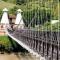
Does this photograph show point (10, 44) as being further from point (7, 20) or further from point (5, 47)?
point (7, 20)

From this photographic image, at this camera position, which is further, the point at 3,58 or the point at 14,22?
the point at 14,22

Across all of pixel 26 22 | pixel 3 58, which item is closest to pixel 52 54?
pixel 3 58

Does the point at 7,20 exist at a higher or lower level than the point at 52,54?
lower

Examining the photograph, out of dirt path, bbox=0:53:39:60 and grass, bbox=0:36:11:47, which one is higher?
grass, bbox=0:36:11:47

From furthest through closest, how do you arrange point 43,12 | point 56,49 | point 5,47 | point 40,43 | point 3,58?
point 43,12 → point 5,47 → point 3,58 → point 40,43 → point 56,49

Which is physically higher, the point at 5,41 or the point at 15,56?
the point at 5,41

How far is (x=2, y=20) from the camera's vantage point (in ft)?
188

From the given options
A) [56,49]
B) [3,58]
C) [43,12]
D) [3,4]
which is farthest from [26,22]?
[56,49]

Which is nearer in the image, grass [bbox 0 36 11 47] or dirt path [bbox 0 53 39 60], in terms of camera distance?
dirt path [bbox 0 53 39 60]

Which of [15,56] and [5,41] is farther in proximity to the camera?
[5,41]

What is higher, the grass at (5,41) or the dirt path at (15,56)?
the grass at (5,41)

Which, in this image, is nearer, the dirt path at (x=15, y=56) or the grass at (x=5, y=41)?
the dirt path at (x=15, y=56)

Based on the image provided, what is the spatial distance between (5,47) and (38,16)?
5.31 meters

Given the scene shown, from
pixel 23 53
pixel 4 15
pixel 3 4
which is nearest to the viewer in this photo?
pixel 23 53
